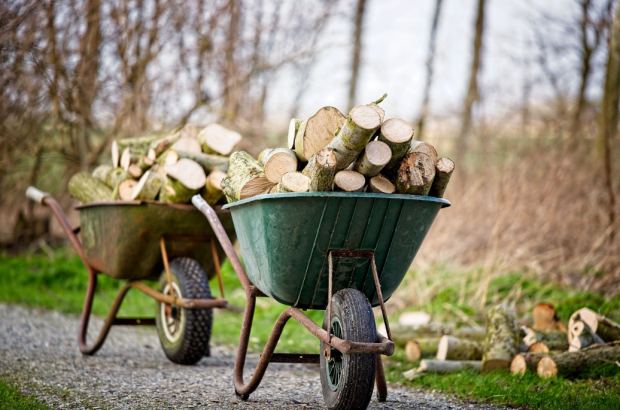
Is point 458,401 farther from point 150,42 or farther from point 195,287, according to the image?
point 150,42

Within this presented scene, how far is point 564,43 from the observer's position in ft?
35.0

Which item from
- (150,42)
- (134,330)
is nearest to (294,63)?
(150,42)

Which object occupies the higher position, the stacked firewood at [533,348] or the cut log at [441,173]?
the cut log at [441,173]

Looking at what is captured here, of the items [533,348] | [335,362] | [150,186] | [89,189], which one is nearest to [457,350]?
[533,348]

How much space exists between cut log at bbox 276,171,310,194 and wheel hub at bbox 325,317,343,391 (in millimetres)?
512

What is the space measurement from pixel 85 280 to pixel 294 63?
4.34m

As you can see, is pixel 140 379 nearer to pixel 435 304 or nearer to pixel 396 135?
pixel 396 135

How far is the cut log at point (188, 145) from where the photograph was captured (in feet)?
11.9

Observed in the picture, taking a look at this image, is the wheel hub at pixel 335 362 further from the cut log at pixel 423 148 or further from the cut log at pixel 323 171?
the cut log at pixel 423 148

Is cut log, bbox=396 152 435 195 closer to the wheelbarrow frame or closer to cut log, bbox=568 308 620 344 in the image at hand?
the wheelbarrow frame

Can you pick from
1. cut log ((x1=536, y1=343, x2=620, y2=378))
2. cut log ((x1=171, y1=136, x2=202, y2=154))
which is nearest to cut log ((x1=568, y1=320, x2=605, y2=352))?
cut log ((x1=536, y1=343, x2=620, y2=378))

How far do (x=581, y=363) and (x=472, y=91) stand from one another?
7998 mm

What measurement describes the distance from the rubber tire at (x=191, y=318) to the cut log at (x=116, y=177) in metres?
0.67

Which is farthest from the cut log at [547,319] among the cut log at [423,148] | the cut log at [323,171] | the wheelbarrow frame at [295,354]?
the cut log at [323,171]
